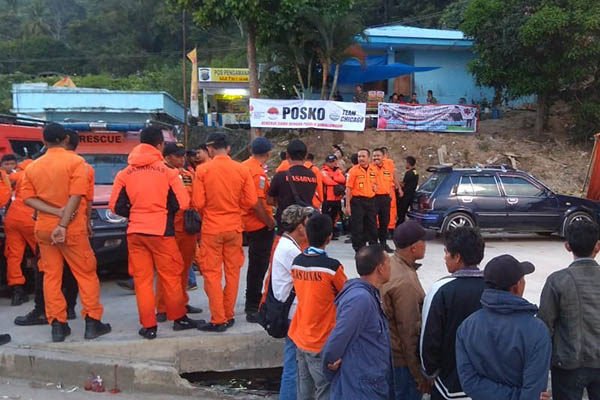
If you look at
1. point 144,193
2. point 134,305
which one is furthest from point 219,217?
point 134,305

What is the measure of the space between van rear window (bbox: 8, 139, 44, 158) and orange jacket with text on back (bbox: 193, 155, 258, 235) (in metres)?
6.44

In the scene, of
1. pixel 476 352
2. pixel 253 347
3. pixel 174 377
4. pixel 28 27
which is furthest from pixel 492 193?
pixel 28 27

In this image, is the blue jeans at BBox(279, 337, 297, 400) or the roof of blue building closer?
the blue jeans at BBox(279, 337, 297, 400)

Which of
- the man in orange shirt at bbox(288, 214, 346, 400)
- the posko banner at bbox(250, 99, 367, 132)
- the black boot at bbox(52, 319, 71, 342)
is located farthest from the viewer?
the posko banner at bbox(250, 99, 367, 132)

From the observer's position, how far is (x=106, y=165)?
8.56 metres

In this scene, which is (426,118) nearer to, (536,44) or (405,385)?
(536,44)

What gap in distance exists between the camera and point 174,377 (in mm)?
5016

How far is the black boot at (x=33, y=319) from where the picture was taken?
5863 mm

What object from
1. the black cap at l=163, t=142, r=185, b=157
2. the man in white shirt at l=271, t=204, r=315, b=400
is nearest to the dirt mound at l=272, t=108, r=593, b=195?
the black cap at l=163, t=142, r=185, b=157

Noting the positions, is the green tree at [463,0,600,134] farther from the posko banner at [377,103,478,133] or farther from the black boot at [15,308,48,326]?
the black boot at [15,308,48,326]

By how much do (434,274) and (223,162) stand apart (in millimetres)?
4308

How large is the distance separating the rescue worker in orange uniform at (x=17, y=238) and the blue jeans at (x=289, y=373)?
159 inches

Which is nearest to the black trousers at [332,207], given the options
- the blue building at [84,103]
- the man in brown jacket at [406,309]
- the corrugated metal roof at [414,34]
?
the man in brown jacket at [406,309]

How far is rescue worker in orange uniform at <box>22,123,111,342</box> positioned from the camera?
16.9 ft
